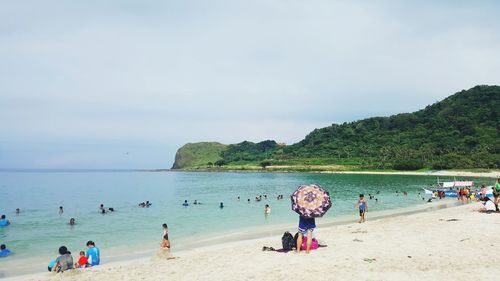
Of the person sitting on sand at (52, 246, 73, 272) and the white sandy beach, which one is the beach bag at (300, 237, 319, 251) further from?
the person sitting on sand at (52, 246, 73, 272)

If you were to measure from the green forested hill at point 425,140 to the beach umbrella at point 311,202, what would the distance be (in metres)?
117

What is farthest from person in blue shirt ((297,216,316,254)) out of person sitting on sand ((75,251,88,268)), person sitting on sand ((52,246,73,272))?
person sitting on sand ((75,251,88,268))

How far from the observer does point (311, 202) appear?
1449 cm

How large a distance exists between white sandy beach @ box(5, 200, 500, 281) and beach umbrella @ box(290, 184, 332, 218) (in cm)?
166

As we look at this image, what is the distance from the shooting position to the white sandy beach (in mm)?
11664

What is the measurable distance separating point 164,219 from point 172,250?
16.2 meters

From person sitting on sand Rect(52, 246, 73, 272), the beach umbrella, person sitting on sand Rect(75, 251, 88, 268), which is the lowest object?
person sitting on sand Rect(75, 251, 88, 268)

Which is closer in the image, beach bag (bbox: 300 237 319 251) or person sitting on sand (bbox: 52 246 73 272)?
person sitting on sand (bbox: 52 246 73 272)

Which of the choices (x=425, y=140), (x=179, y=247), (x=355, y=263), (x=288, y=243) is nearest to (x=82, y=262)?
(x=179, y=247)

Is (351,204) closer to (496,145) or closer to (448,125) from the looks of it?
(496,145)

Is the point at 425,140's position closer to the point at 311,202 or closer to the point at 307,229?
the point at 307,229

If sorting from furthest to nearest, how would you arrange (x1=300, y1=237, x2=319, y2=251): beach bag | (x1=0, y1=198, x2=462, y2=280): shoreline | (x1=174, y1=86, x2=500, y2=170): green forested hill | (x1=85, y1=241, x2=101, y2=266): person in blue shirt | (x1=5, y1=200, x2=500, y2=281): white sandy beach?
(x1=174, y1=86, x2=500, y2=170): green forested hill → (x1=0, y1=198, x2=462, y2=280): shoreline → (x1=85, y1=241, x2=101, y2=266): person in blue shirt → (x1=300, y1=237, x2=319, y2=251): beach bag → (x1=5, y1=200, x2=500, y2=281): white sandy beach

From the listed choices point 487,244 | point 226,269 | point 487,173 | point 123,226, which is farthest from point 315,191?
point 487,173

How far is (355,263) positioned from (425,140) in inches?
6021
